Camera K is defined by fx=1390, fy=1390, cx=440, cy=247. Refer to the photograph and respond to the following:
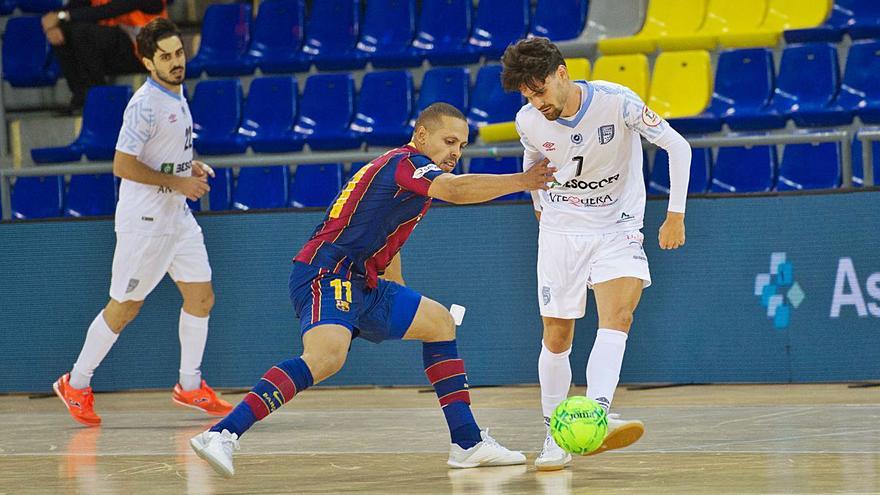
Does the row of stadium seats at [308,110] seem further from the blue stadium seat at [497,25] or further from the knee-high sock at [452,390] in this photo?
the knee-high sock at [452,390]

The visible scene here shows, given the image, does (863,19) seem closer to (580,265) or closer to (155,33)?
A: (155,33)

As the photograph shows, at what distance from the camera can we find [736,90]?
39.4 feet

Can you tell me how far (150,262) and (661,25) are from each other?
5950 millimetres

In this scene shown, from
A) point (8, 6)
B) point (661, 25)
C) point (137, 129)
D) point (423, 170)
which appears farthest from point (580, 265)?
point (8, 6)

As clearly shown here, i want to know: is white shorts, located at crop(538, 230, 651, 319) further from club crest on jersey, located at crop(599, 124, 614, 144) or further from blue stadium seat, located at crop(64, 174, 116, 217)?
blue stadium seat, located at crop(64, 174, 116, 217)

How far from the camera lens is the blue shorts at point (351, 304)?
6293 mm

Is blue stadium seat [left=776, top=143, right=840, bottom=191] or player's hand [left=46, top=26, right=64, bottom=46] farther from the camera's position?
player's hand [left=46, top=26, right=64, bottom=46]

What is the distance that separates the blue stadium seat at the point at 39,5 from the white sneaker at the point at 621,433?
11.4 metres

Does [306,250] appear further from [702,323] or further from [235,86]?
[235,86]

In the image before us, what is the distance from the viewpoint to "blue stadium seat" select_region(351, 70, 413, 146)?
41.9ft

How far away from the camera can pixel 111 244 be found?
10922mm

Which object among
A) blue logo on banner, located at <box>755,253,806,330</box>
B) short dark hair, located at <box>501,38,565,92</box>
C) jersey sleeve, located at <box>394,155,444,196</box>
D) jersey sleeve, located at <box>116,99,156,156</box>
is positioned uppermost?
short dark hair, located at <box>501,38,565,92</box>

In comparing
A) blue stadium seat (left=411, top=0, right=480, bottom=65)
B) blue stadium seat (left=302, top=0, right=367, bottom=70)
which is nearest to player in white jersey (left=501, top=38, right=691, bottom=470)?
blue stadium seat (left=411, top=0, right=480, bottom=65)

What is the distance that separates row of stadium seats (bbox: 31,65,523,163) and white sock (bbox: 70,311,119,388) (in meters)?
4.09
